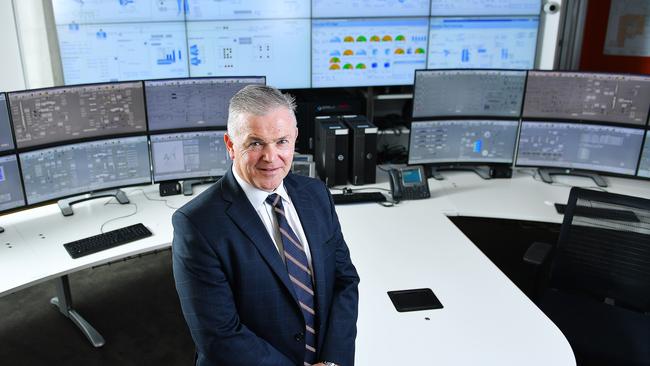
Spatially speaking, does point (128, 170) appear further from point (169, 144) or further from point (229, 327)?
point (229, 327)

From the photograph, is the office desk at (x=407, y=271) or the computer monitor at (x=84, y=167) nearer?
the office desk at (x=407, y=271)

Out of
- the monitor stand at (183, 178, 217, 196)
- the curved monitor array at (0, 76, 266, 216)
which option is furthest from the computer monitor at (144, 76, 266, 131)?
the monitor stand at (183, 178, 217, 196)

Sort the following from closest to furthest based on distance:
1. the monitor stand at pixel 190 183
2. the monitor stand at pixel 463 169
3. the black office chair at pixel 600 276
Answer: the black office chair at pixel 600 276 < the monitor stand at pixel 190 183 < the monitor stand at pixel 463 169

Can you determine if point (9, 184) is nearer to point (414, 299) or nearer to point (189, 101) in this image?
point (189, 101)

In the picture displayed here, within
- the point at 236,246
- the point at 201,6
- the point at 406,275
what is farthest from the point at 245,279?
the point at 201,6

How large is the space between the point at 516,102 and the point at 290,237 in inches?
84.3

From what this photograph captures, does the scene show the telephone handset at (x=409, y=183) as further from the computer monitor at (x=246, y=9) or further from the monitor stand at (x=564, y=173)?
the computer monitor at (x=246, y=9)

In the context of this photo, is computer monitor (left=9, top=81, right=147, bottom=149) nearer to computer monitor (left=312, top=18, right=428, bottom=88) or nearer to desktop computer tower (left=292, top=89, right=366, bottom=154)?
desktop computer tower (left=292, top=89, right=366, bottom=154)

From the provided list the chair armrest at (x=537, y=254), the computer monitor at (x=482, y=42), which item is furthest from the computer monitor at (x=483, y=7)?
the chair armrest at (x=537, y=254)

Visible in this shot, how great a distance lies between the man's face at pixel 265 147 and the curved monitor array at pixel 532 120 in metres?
1.87

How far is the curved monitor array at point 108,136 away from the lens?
8.33ft

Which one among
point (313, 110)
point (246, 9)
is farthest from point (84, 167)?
point (246, 9)

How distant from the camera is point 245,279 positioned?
4.61 ft

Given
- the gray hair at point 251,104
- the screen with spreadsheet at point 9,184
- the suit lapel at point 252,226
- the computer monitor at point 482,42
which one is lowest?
the screen with spreadsheet at point 9,184
